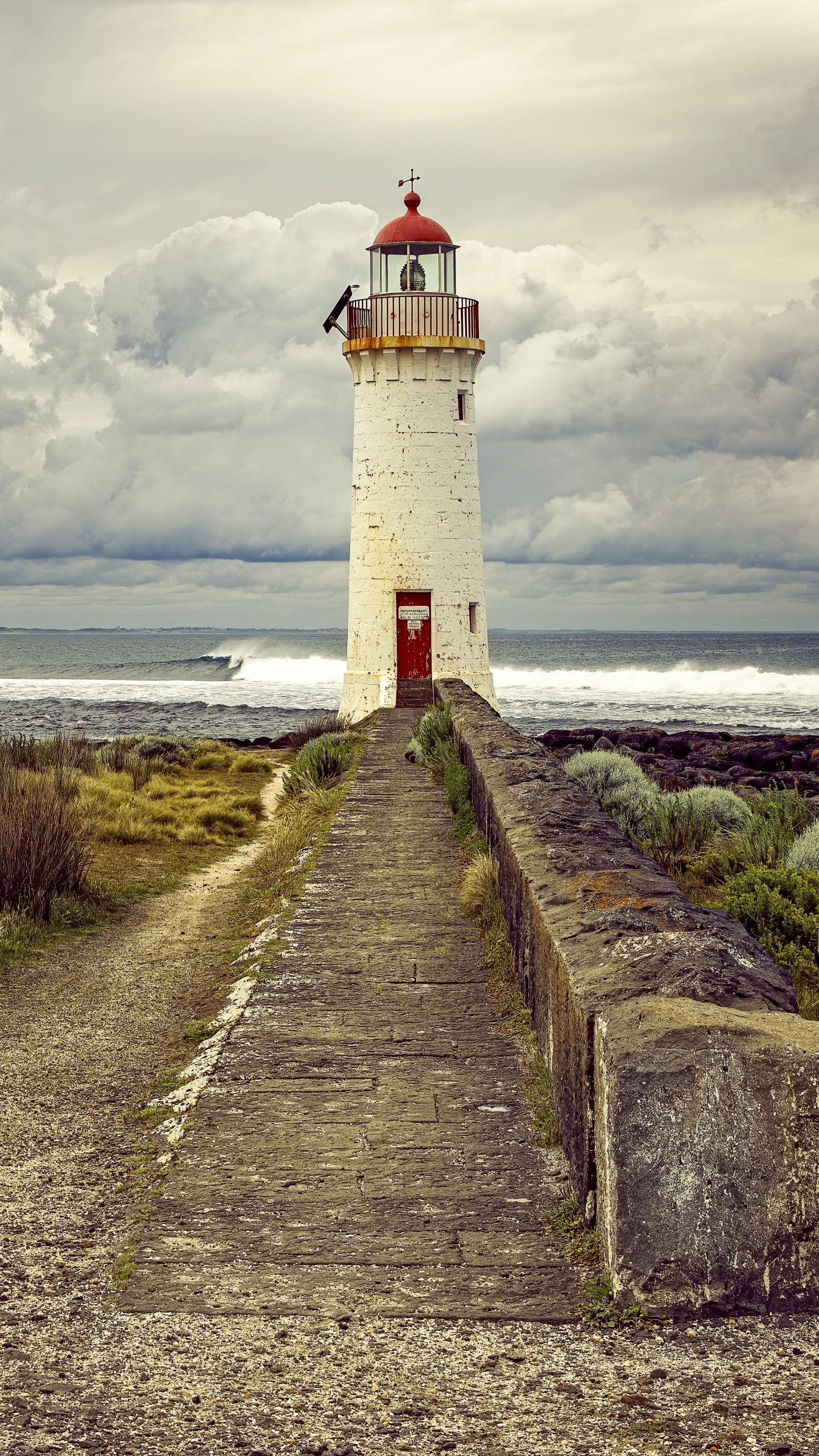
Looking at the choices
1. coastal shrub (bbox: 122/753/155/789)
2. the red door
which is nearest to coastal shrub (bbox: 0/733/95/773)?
coastal shrub (bbox: 122/753/155/789)

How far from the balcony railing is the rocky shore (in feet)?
23.3

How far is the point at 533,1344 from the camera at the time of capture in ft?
8.75

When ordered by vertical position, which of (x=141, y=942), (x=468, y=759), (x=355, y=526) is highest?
(x=355, y=526)

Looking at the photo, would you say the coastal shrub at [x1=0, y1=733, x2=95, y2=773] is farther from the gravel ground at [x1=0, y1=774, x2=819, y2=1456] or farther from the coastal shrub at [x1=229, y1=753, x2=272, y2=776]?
the gravel ground at [x1=0, y1=774, x2=819, y2=1456]

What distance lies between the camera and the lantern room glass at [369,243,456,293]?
19.7 meters

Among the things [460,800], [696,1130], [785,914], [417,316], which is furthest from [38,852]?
[417,316]

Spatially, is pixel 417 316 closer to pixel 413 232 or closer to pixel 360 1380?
pixel 413 232

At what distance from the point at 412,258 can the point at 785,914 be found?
55.1 ft

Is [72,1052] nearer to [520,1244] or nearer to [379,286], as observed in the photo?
[520,1244]

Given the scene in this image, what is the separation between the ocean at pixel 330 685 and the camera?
41.0m

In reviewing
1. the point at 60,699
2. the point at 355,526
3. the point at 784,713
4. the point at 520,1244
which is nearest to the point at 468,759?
the point at 520,1244

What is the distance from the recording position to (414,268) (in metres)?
19.8

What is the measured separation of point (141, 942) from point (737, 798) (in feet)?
16.1

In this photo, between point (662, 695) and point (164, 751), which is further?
point (662, 695)
